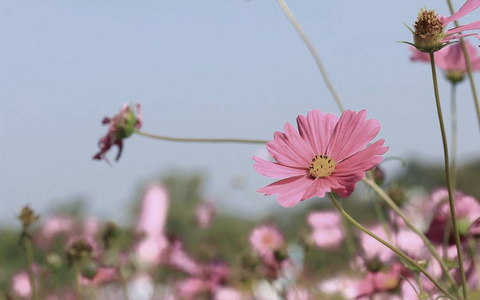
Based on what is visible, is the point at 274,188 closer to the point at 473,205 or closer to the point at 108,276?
the point at 473,205

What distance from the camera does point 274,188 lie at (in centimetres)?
55

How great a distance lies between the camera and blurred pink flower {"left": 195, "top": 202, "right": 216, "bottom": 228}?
9.62 feet

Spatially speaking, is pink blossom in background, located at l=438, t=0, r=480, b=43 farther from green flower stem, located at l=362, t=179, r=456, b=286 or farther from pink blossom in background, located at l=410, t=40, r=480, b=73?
pink blossom in background, located at l=410, t=40, r=480, b=73

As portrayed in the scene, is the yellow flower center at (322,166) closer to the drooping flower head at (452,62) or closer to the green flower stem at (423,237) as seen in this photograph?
the green flower stem at (423,237)

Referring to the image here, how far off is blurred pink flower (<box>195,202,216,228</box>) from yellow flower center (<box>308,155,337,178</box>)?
92.3 inches

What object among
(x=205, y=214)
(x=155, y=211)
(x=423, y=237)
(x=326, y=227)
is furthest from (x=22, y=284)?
(x=155, y=211)

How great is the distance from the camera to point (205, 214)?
3.04 m

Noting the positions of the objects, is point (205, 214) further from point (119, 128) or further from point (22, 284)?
point (119, 128)

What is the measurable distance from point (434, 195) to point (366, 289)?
0.26 metres

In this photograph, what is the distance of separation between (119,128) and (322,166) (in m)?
0.40

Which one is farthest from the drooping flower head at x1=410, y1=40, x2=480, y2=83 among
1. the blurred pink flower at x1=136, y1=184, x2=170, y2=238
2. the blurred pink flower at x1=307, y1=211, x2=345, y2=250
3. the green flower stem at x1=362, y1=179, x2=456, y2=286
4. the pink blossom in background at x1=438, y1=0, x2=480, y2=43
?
the blurred pink flower at x1=136, y1=184, x2=170, y2=238

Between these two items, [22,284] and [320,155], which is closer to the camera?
[320,155]

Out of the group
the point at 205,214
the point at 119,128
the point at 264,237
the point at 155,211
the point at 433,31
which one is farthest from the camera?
the point at 155,211

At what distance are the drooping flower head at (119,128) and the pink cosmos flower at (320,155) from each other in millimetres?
347
